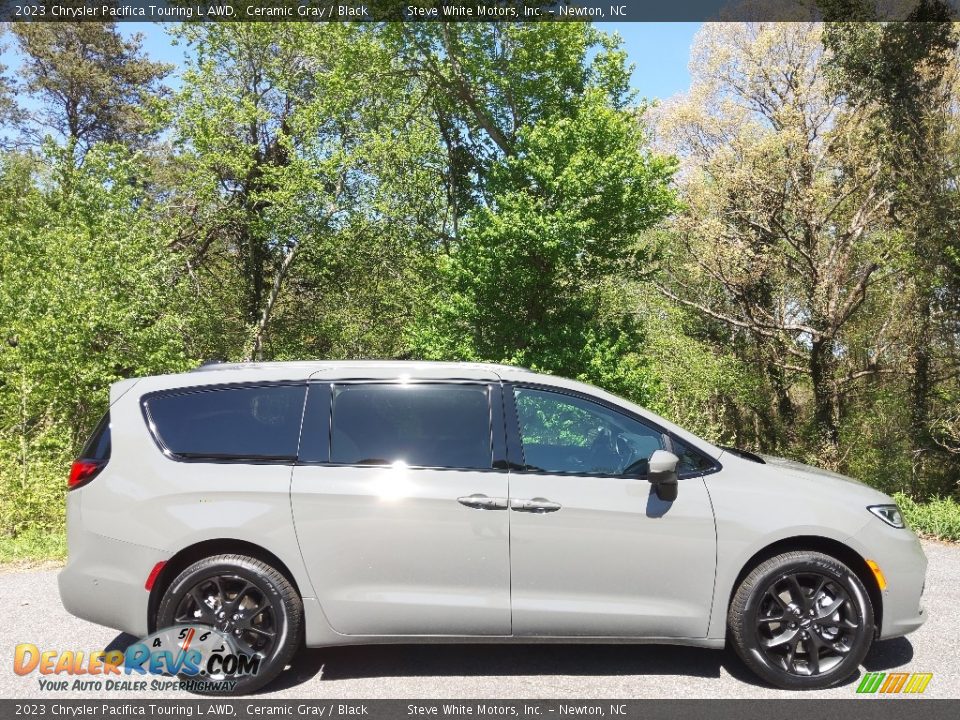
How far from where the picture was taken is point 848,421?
23.0m

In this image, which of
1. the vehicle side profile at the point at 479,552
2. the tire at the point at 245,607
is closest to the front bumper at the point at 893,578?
the vehicle side profile at the point at 479,552

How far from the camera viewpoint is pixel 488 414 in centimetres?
436

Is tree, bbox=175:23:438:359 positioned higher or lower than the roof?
higher

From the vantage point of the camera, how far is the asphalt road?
405cm

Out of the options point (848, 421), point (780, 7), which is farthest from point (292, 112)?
point (848, 421)

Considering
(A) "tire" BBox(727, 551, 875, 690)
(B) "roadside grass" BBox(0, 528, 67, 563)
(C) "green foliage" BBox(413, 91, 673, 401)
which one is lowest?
(B) "roadside grass" BBox(0, 528, 67, 563)

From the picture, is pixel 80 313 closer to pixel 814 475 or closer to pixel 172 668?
pixel 172 668

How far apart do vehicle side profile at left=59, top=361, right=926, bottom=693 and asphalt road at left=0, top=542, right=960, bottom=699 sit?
0.81ft

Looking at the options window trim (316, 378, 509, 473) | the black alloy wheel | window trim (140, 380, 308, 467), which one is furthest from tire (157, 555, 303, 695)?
window trim (316, 378, 509, 473)

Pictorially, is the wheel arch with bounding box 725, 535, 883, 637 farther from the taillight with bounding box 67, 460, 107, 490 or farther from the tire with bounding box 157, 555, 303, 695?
the taillight with bounding box 67, 460, 107, 490

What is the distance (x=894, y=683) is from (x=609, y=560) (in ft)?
5.59

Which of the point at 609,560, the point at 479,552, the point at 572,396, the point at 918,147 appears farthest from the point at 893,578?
the point at 918,147

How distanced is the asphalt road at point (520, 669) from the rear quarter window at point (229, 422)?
4.23 feet

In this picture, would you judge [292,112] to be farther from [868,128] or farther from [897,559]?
[897,559]
